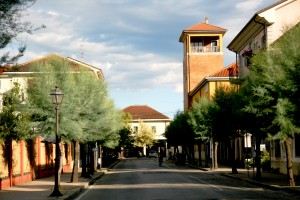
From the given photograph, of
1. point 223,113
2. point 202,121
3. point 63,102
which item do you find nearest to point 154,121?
point 202,121

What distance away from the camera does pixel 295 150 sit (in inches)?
1277

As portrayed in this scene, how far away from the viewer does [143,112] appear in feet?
436

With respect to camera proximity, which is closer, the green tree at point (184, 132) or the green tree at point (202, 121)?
the green tree at point (202, 121)

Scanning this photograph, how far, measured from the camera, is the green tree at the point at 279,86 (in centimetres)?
2048

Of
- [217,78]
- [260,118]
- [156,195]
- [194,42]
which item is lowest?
[156,195]

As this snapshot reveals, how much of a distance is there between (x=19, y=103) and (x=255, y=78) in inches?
437

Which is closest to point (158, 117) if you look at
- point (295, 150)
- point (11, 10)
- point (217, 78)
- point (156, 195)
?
point (217, 78)

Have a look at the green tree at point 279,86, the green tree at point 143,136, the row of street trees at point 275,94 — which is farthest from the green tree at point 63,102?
the green tree at point 143,136

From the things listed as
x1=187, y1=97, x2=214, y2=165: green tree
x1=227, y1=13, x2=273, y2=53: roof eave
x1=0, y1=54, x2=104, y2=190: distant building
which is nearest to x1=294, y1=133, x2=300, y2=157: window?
x1=227, y1=13, x2=273, y2=53: roof eave

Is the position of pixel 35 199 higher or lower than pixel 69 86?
lower

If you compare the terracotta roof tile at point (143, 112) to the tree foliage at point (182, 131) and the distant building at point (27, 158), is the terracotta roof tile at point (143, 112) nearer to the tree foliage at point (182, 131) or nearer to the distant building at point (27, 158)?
the tree foliage at point (182, 131)

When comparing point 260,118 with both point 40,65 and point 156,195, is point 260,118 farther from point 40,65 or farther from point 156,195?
point 40,65

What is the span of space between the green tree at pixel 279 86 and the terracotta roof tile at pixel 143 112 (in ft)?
335

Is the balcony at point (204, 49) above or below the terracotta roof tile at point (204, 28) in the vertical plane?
below
